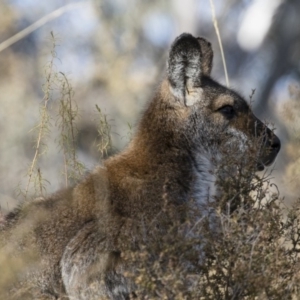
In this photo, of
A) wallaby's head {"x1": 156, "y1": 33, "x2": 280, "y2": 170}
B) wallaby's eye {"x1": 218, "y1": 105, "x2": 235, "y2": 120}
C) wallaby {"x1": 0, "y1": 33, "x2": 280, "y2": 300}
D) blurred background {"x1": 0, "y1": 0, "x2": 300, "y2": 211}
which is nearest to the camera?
wallaby {"x1": 0, "y1": 33, "x2": 280, "y2": 300}

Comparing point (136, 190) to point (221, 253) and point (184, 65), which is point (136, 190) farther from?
point (184, 65)

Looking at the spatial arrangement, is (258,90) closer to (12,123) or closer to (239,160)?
(12,123)

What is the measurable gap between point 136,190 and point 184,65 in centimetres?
97

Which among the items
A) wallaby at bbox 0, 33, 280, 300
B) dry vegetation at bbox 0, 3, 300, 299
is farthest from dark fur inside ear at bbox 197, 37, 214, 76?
dry vegetation at bbox 0, 3, 300, 299

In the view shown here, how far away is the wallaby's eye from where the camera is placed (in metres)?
5.86

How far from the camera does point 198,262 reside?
4738 millimetres

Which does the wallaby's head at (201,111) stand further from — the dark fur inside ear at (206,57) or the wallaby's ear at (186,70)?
the dark fur inside ear at (206,57)

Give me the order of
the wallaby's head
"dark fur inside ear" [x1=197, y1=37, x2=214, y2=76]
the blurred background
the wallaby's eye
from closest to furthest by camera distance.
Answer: the wallaby's head, the wallaby's eye, "dark fur inside ear" [x1=197, y1=37, x2=214, y2=76], the blurred background

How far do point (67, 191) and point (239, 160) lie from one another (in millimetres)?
1092

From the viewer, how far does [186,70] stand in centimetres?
588

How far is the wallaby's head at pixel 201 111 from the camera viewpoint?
573 centimetres

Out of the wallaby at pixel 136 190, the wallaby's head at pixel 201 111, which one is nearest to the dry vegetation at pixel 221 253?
the wallaby at pixel 136 190

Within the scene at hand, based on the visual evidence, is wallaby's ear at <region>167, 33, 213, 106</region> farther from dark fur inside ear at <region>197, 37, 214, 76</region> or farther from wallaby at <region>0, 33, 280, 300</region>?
dark fur inside ear at <region>197, 37, 214, 76</region>

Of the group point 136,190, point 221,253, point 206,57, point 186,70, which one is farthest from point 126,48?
point 221,253
